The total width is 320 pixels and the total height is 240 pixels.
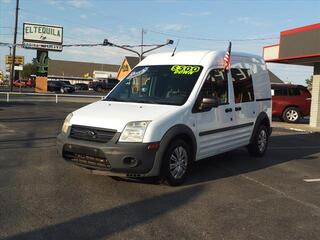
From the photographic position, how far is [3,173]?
8047 millimetres

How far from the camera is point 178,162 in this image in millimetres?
7594

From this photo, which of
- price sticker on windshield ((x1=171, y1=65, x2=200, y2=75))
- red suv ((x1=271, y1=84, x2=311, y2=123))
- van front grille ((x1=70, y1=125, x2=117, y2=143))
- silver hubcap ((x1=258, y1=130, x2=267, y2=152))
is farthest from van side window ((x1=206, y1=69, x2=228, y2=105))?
red suv ((x1=271, y1=84, x2=311, y2=123))

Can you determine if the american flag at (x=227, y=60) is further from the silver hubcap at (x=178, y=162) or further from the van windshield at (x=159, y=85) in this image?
the silver hubcap at (x=178, y=162)

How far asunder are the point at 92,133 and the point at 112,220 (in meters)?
1.78

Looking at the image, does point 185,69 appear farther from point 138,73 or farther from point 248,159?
point 248,159

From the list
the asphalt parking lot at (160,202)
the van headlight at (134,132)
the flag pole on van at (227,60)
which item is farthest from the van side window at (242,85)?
the van headlight at (134,132)

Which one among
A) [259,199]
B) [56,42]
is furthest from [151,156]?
[56,42]

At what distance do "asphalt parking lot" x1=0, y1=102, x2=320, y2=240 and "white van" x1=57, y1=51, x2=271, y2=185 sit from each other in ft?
1.41

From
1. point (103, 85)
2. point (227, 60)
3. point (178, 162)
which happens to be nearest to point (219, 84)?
point (227, 60)

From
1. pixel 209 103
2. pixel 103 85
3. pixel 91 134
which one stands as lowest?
pixel 91 134

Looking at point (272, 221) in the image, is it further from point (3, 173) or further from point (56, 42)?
point (56, 42)

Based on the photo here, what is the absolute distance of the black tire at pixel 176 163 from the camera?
7297mm

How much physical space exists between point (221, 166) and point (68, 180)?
318cm

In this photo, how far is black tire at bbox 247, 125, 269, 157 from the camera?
10508 millimetres
